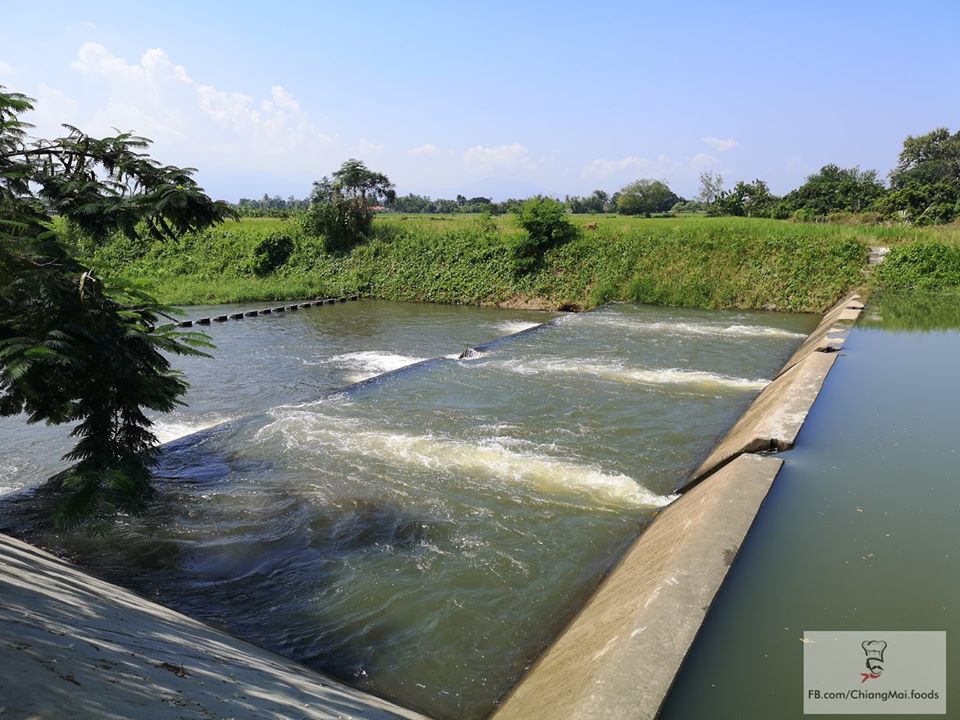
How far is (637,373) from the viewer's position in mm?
11867

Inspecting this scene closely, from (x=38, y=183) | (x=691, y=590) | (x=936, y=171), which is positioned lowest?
(x=691, y=590)

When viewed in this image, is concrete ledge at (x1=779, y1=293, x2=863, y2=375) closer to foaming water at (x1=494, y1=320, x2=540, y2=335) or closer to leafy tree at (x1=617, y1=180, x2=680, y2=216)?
foaming water at (x1=494, y1=320, x2=540, y2=335)

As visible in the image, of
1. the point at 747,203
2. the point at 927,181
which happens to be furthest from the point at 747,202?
the point at 927,181

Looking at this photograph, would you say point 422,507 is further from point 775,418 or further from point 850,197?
point 850,197

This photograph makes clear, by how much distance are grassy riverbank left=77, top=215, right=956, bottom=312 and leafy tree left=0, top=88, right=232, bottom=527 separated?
19.1 meters

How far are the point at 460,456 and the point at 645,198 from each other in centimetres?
6404

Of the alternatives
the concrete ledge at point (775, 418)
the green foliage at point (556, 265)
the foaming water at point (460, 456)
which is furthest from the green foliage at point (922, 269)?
the foaming water at point (460, 456)

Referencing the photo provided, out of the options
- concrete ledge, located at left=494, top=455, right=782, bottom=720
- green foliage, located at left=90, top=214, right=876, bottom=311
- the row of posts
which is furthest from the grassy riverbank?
concrete ledge, located at left=494, top=455, right=782, bottom=720

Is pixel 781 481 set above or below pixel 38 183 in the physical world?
below

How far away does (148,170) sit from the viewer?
16.6 feet

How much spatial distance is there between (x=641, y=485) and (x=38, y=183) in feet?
20.4

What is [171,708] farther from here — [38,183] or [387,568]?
[38,183]

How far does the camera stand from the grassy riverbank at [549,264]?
21594 millimetres

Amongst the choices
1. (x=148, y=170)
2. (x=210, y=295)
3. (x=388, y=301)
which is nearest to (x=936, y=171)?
(x=388, y=301)
